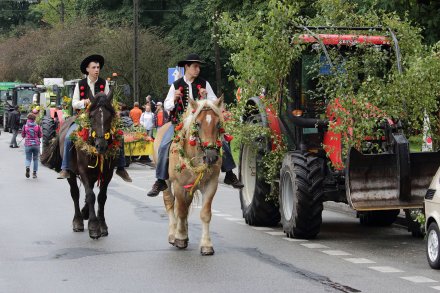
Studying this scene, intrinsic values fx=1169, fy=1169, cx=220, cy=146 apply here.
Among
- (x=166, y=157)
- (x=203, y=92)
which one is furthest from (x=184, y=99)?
(x=166, y=157)

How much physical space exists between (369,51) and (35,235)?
17.2 feet

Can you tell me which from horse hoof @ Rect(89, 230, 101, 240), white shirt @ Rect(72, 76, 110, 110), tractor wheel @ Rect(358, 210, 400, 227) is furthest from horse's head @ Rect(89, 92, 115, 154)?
tractor wheel @ Rect(358, 210, 400, 227)

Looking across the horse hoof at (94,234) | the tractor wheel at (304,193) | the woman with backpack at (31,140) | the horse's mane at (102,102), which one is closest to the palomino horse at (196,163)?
the horse hoof at (94,234)

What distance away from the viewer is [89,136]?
15.9 meters

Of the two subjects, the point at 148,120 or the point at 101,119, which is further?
the point at 148,120

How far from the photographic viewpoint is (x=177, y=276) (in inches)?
471

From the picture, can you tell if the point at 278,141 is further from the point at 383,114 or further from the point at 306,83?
the point at 383,114

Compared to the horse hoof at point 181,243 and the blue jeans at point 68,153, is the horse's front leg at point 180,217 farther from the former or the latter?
the blue jeans at point 68,153

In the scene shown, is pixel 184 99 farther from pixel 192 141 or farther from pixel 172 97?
pixel 192 141

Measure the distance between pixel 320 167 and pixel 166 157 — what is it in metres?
2.10

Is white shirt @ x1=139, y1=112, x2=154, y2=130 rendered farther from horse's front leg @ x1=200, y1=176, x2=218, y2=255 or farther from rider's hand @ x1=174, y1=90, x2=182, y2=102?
horse's front leg @ x1=200, y1=176, x2=218, y2=255

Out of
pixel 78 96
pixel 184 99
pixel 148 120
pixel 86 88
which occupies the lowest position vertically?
pixel 184 99

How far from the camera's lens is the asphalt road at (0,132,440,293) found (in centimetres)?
1142

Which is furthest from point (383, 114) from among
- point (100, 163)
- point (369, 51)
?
point (100, 163)
